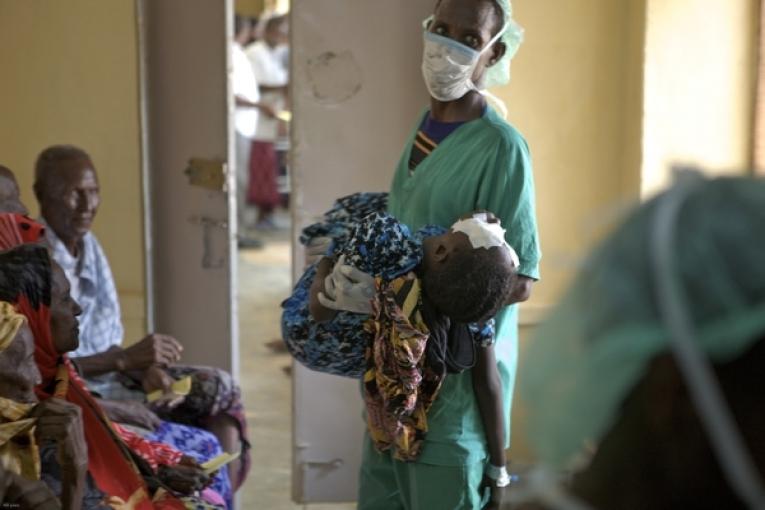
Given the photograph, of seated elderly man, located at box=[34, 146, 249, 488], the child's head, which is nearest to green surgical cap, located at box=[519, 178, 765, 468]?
the child's head

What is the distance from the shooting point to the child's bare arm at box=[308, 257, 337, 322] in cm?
242

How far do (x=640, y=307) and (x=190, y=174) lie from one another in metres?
3.30

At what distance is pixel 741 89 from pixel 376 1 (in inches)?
54.5

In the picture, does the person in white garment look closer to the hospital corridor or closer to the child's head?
the hospital corridor

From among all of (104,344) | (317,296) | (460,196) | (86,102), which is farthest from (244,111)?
(317,296)

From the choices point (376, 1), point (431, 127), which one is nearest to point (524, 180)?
point (431, 127)

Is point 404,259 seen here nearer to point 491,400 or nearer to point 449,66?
point 491,400

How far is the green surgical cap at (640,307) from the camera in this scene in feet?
Result: 3.27

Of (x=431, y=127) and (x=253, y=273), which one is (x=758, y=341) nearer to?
(x=431, y=127)

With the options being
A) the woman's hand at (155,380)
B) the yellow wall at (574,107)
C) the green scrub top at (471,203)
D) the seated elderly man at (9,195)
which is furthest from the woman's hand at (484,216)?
the yellow wall at (574,107)

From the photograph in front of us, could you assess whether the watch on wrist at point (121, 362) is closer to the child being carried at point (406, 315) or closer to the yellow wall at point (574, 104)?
the child being carried at point (406, 315)

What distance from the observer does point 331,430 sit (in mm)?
4117

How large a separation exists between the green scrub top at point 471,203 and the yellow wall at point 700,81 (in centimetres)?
150

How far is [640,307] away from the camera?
1.01 meters
